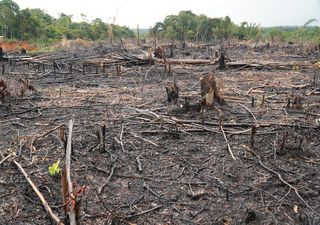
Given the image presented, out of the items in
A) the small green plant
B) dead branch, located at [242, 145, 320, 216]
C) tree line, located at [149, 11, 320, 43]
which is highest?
tree line, located at [149, 11, 320, 43]

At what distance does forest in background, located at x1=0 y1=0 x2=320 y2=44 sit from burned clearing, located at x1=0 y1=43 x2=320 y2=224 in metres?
18.2

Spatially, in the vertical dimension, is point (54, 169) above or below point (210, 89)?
below

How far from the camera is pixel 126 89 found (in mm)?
8539

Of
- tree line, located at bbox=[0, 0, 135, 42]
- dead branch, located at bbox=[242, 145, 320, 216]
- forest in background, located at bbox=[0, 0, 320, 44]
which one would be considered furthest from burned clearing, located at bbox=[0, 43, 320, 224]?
forest in background, located at bbox=[0, 0, 320, 44]

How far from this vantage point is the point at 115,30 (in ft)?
107

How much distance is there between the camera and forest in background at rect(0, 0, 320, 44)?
82.8 ft

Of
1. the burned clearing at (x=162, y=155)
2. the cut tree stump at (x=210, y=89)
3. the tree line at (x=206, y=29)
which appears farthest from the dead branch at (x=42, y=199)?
the tree line at (x=206, y=29)

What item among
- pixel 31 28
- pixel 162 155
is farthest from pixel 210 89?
pixel 31 28

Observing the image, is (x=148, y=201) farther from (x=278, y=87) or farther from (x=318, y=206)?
(x=278, y=87)

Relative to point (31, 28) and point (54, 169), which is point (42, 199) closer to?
point (54, 169)

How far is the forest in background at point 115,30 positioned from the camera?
25.2 meters

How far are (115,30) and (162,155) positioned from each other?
2914 centimetres

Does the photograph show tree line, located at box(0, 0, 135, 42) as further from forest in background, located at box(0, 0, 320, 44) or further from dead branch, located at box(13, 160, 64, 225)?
dead branch, located at box(13, 160, 64, 225)

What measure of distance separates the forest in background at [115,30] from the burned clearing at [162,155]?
1818 cm
